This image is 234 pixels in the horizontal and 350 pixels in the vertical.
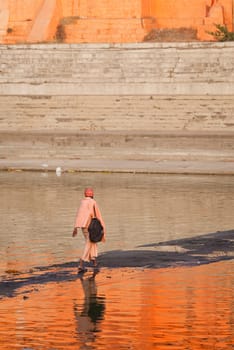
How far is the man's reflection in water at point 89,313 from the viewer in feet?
39.1

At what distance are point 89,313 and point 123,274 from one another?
105 inches

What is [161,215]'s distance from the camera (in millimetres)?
22484

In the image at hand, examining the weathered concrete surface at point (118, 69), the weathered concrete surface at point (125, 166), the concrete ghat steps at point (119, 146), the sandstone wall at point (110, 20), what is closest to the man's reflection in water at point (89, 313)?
the weathered concrete surface at point (125, 166)

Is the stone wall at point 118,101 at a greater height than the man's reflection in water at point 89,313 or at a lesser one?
greater

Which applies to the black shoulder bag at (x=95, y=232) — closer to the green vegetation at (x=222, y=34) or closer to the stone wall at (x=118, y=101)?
the stone wall at (x=118, y=101)

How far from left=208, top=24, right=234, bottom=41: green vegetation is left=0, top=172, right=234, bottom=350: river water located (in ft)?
59.6

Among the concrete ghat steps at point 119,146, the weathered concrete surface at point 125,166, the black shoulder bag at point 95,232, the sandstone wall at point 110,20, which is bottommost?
Result: the black shoulder bag at point 95,232

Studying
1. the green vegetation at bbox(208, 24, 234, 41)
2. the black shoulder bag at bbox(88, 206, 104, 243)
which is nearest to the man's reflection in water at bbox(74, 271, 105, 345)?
the black shoulder bag at bbox(88, 206, 104, 243)

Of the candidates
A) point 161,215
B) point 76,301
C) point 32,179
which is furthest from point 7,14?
point 76,301

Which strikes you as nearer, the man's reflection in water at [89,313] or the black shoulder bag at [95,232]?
the man's reflection in water at [89,313]

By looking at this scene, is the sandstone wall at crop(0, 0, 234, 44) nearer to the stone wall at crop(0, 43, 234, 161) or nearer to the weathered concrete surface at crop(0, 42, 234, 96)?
the weathered concrete surface at crop(0, 42, 234, 96)

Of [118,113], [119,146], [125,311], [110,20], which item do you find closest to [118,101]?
[118,113]

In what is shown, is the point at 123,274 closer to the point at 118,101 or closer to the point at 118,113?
the point at 118,113

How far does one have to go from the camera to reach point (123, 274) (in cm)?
1562
